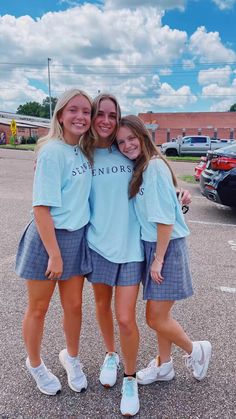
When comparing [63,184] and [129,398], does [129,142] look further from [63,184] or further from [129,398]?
[129,398]

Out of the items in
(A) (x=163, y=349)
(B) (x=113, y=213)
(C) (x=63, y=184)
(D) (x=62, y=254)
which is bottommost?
(A) (x=163, y=349)

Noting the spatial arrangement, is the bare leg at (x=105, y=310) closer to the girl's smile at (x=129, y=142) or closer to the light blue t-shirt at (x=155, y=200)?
the light blue t-shirt at (x=155, y=200)

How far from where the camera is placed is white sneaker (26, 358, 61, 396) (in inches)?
81.4

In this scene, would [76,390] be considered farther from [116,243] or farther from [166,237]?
[166,237]

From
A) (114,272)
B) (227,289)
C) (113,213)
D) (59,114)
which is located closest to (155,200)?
(113,213)

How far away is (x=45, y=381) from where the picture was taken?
208cm

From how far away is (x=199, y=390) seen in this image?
2117mm

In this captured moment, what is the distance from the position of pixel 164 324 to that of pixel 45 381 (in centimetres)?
79

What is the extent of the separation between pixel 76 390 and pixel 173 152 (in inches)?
939

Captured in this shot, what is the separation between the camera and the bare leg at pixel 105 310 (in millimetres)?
2059

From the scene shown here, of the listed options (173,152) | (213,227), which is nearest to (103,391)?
(213,227)

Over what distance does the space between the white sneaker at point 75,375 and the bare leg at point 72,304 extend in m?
0.09

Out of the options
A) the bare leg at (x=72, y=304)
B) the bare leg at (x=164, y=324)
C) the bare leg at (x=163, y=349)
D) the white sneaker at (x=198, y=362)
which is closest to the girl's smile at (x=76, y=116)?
the bare leg at (x=72, y=304)

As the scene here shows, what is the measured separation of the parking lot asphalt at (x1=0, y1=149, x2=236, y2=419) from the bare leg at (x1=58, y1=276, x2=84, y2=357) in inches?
12.8
